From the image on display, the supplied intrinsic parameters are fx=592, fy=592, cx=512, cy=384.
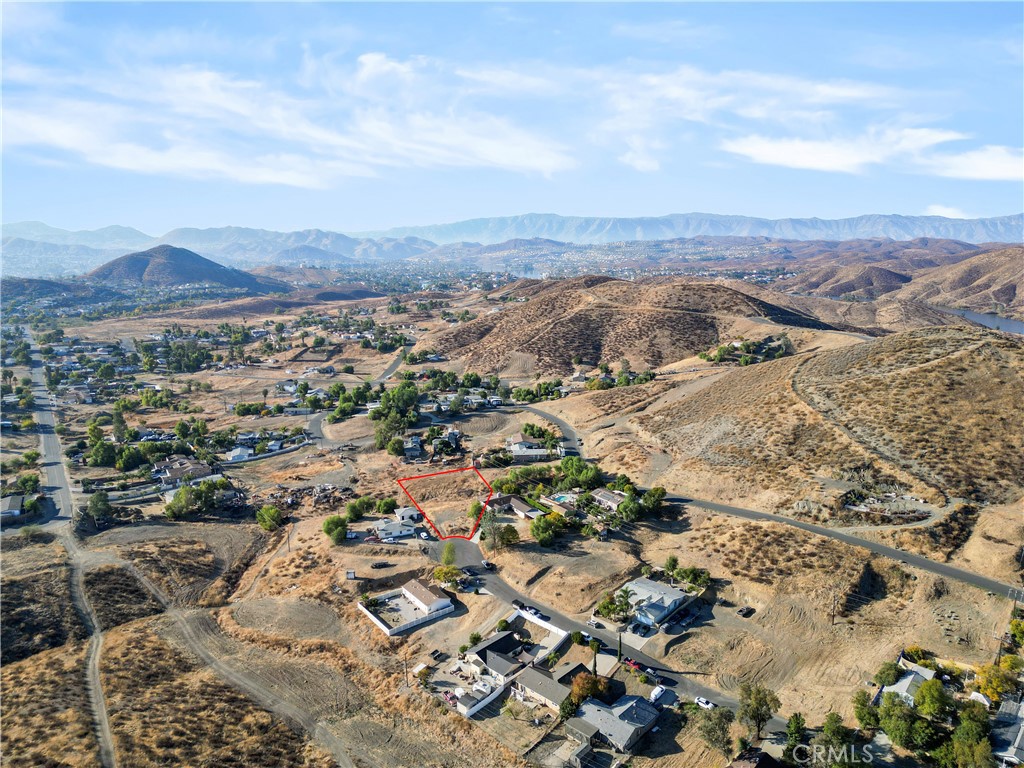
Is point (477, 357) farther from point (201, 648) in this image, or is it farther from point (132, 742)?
point (132, 742)

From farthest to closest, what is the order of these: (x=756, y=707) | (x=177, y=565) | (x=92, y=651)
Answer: (x=177, y=565), (x=92, y=651), (x=756, y=707)

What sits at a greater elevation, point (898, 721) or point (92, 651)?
point (898, 721)

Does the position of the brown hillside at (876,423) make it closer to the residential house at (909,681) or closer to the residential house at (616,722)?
the residential house at (909,681)

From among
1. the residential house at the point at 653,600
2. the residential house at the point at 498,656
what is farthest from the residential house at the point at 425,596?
the residential house at the point at 653,600

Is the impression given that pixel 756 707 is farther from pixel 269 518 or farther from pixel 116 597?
pixel 269 518

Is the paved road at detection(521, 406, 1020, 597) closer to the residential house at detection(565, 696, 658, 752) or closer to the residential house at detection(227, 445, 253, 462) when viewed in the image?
the residential house at detection(565, 696, 658, 752)

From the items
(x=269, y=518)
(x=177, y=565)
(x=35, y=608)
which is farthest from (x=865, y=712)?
(x=35, y=608)

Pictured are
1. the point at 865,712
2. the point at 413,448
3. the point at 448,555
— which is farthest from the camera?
the point at 413,448
